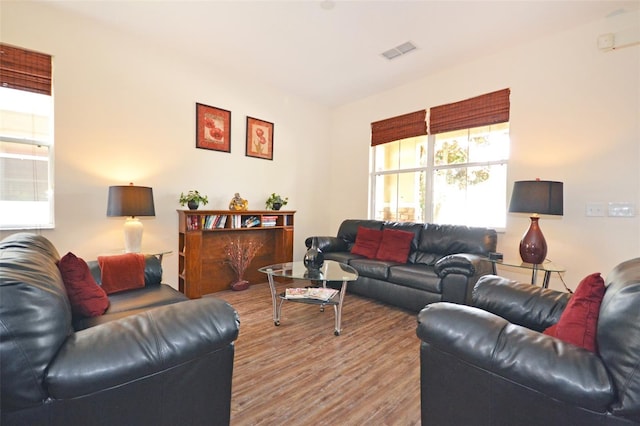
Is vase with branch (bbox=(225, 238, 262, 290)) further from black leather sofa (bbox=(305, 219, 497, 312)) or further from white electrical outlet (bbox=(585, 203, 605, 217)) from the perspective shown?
white electrical outlet (bbox=(585, 203, 605, 217))

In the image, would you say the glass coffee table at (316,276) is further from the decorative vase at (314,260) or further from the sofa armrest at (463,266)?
the sofa armrest at (463,266)

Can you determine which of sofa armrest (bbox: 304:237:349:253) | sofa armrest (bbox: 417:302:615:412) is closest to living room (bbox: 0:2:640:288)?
sofa armrest (bbox: 304:237:349:253)

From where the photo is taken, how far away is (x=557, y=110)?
9.84 ft

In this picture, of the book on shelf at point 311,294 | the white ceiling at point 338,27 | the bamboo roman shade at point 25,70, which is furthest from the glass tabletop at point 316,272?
the bamboo roman shade at point 25,70

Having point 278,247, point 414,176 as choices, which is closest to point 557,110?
point 414,176

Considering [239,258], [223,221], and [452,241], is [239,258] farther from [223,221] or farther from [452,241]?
[452,241]

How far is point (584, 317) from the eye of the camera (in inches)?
42.0

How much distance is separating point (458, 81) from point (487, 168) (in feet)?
3.84

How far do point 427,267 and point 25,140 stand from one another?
422 centimetres

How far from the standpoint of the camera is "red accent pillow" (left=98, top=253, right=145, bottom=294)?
2135 millimetres

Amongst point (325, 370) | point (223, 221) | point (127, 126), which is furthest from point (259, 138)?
point (325, 370)

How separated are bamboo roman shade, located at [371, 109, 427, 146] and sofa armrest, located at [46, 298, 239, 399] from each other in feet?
12.3

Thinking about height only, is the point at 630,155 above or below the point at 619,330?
above

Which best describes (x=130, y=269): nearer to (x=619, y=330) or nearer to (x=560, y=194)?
(x=619, y=330)
